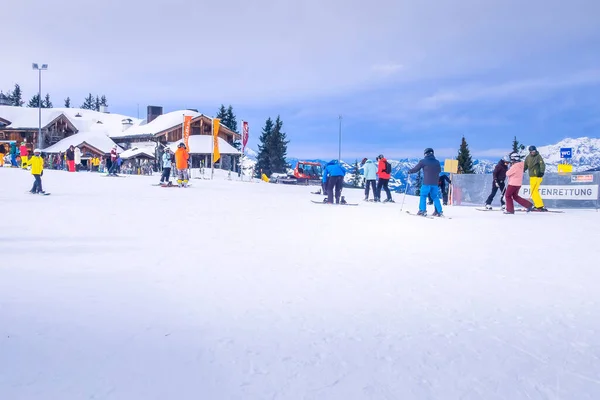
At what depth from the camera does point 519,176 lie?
12.2 m

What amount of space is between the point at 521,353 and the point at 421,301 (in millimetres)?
1148

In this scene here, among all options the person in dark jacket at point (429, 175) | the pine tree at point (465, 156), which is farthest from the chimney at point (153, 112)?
the person in dark jacket at point (429, 175)

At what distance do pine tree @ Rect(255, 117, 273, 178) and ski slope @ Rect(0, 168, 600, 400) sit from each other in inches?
2529

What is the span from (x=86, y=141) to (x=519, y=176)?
53.2 metres

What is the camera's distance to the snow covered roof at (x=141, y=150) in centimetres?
5284

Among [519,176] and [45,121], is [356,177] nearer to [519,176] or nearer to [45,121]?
[45,121]

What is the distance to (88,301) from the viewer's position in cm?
385

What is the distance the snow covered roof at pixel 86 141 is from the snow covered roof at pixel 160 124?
189 centimetres

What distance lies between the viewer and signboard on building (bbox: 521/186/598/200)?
46.3 feet

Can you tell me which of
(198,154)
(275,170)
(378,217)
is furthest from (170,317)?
(275,170)

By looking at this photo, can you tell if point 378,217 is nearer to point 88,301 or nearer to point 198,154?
point 88,301

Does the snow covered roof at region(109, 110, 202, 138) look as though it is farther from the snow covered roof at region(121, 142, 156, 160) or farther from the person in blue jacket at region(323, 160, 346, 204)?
the person in blue jacket at region(323, 160, 346, 204)

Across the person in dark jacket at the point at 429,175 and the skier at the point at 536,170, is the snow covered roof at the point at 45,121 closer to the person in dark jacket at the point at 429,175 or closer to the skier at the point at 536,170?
the person in dark jacket at the point at 429,175

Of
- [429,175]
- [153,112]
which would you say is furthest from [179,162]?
[153,112]
